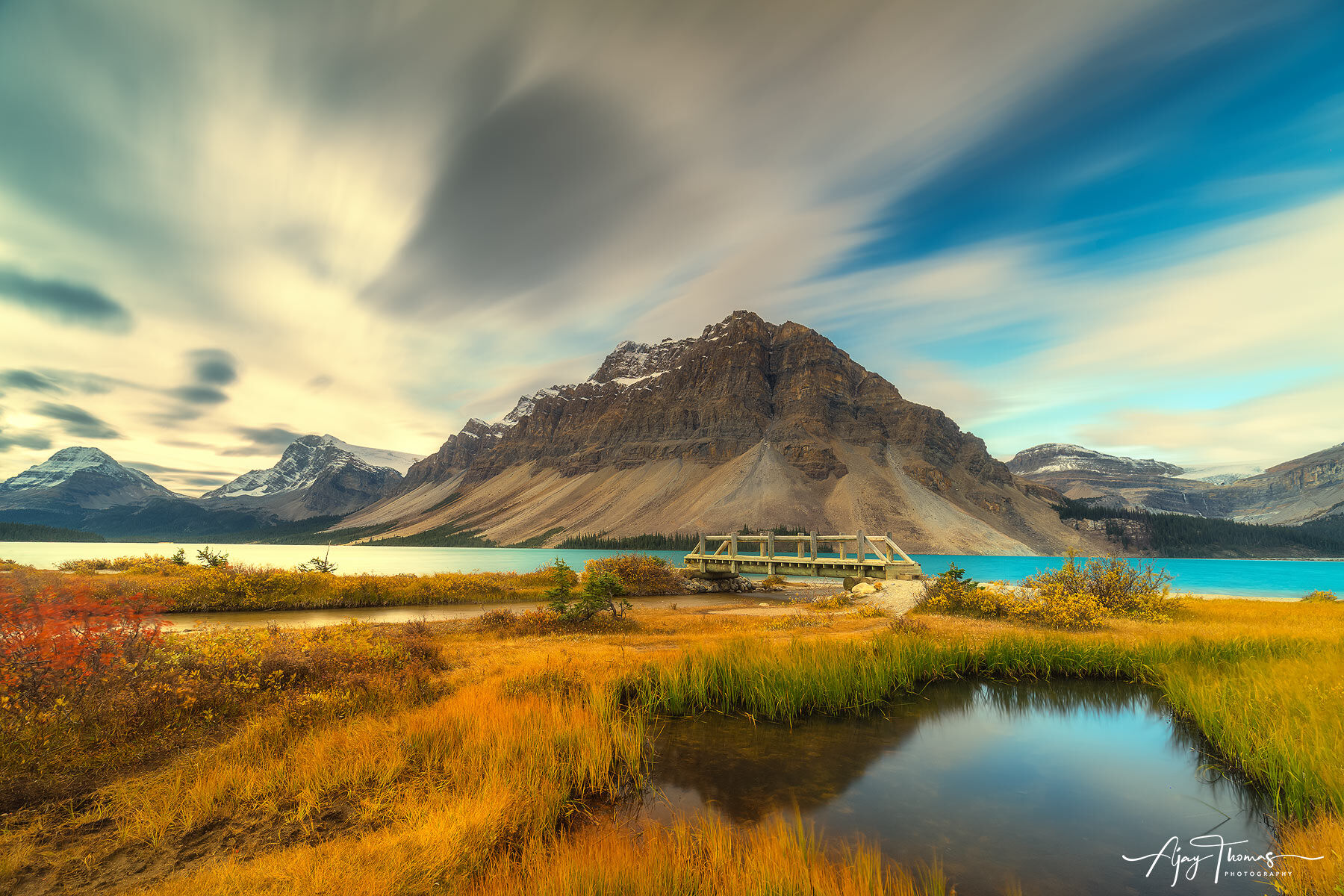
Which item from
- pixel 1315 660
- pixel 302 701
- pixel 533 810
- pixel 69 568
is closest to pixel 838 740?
pixel 533 810

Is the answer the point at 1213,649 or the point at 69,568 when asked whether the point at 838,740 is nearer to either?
the point at 1213,649

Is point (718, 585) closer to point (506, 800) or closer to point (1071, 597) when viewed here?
point (1071, 597)

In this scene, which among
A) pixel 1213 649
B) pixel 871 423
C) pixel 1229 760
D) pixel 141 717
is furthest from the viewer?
pixel 871 423

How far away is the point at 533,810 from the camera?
5.70 metres

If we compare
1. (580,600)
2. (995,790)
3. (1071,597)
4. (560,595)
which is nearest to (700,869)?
(995,790)

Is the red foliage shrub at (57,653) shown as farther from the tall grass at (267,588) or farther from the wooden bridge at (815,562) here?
the wooden bridge at (815,562)

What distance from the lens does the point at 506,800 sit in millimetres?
5625

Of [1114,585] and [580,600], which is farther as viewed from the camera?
[580,600]

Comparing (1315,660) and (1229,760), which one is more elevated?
(1315,660)

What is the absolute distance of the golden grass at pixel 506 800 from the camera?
4.35 m

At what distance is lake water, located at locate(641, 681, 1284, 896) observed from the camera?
5527 mm

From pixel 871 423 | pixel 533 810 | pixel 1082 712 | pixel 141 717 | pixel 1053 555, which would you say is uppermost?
pixel 871 423

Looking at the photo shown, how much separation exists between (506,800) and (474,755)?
1.17 meters

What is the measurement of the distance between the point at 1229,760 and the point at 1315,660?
16.5ft
